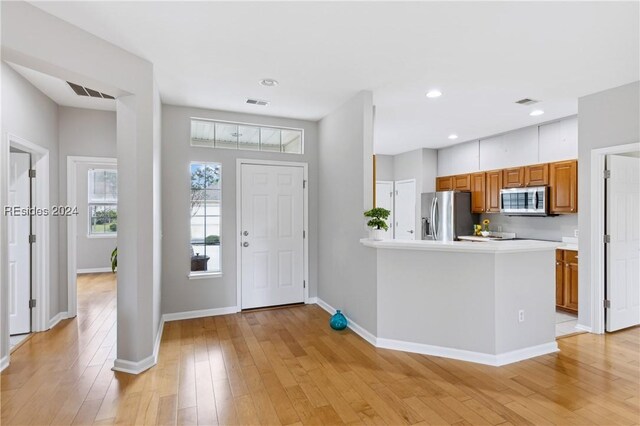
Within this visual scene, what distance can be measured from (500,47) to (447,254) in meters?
1.79

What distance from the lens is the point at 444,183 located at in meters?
6.89

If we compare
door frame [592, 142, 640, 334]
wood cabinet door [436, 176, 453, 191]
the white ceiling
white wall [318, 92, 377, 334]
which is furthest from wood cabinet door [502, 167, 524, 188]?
the white ceiling

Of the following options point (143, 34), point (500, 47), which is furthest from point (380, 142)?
point (143, 34)

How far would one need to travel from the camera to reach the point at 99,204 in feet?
24.0

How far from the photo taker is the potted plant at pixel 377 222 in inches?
136

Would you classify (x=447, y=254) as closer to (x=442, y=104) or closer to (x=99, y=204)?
(x=442, y=104)

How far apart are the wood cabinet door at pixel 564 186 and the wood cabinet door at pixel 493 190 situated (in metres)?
0.89

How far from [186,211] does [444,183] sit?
5.01m

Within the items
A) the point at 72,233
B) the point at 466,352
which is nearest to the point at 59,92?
the point at 72,233

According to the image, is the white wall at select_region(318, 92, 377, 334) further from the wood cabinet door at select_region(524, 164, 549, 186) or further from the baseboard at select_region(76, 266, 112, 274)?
the baseboard at select_region(76, 266, 112, 274)

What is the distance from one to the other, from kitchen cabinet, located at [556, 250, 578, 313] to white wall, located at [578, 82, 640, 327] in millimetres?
534

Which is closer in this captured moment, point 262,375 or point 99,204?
point 262,375

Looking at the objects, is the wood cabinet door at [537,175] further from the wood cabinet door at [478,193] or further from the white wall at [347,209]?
the white wall at [347,209]

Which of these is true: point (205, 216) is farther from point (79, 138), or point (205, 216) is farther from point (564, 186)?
point (564, 186)
